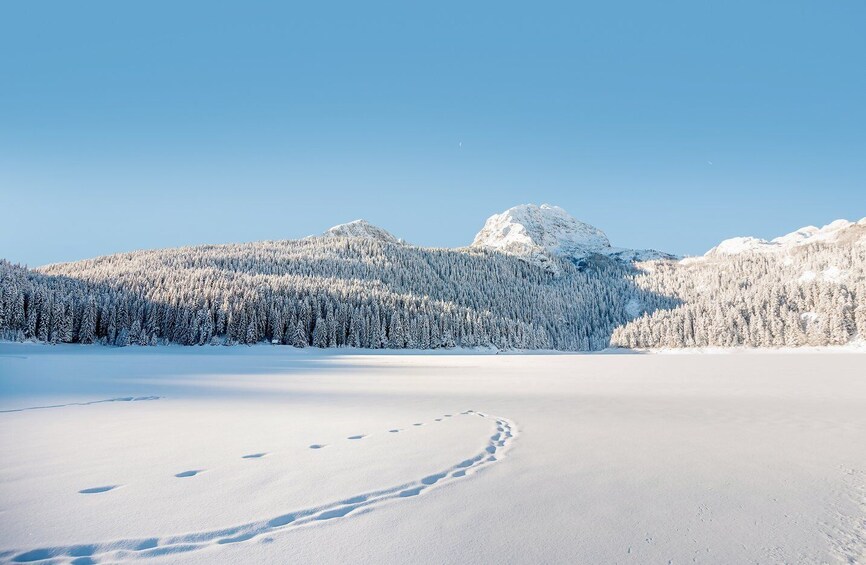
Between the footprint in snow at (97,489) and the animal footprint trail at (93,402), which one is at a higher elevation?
the footprint in snow at (97,489)

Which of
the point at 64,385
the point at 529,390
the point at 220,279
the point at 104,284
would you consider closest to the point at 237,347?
the point at 220,279

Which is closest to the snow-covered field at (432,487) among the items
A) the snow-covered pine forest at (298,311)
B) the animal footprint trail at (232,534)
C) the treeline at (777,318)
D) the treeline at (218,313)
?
the animal footprint trail at (232,534)

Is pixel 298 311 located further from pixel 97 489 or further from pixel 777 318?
pixel 777 318

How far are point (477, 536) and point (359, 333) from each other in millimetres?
110243

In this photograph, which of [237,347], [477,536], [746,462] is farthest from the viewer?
[237,347]

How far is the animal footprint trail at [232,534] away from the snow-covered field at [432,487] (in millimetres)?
24

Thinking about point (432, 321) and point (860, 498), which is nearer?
point (860, 498)

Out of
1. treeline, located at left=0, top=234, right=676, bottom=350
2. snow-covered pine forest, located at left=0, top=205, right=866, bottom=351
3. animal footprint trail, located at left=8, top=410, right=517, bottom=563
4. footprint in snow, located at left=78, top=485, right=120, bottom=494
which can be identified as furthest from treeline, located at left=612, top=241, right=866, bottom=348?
footprint in snow, located at left=78, top=485, right=120, bottom=494

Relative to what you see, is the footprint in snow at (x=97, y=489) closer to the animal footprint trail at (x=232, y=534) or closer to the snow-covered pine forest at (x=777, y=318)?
the animal footprint trail at (x=232, y=534)

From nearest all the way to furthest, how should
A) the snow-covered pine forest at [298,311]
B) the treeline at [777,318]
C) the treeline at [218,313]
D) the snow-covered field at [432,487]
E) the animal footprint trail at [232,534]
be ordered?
the animal footprint trail at [232,534] → the snow-covered field at [432,487] → the treeline at [218,313] → the snow-covered pine forest at [298,311] → the treeline at [777,318]

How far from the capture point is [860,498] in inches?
243

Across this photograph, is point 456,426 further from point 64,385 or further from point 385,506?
point 64,385

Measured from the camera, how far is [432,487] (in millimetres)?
6434

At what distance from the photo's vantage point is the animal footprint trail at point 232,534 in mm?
4324
